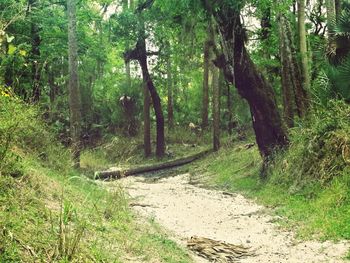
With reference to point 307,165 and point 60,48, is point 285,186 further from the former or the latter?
point 60,48

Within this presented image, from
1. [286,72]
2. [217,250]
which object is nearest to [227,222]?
[217,250]

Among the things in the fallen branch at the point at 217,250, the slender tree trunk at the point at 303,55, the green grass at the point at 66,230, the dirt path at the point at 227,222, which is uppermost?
the slender tree trunk at the point at 303,55

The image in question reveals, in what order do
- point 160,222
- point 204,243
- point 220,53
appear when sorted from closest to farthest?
point 204,243
point 160,222
point 220,53

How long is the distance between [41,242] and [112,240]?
1389mm

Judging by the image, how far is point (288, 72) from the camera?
47.9ft

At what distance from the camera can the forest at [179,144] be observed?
6156 mm

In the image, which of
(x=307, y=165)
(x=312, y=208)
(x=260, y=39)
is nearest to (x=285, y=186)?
(x=307, y=165)

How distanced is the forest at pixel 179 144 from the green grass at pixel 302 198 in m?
0.05

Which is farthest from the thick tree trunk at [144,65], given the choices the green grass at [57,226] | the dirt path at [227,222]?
the green grass at [57,226]

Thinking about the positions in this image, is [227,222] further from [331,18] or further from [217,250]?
[331,18]

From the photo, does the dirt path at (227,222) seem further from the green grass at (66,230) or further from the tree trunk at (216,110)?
the tree trunk at (216,110)

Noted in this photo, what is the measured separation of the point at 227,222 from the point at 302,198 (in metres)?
1.82

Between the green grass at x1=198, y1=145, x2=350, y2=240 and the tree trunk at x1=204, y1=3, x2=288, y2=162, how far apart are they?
1225 millimetres

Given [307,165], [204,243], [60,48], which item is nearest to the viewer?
[204,243]
